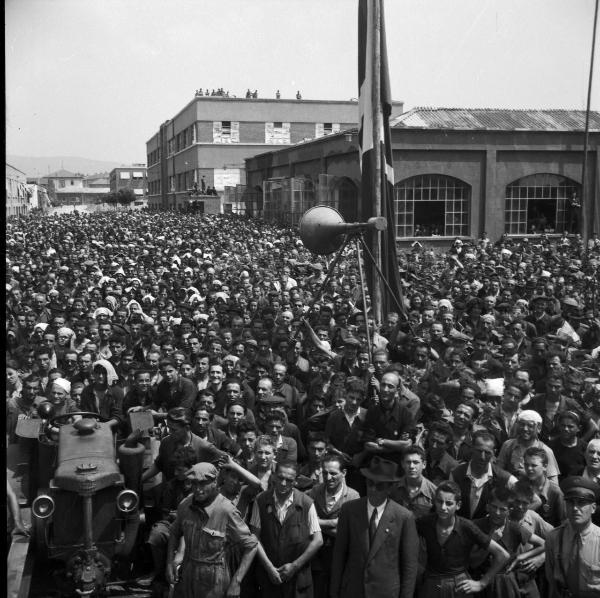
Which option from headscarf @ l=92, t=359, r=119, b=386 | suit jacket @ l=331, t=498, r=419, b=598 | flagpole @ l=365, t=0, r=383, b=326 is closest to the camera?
suit jacket @ l=331, t=498, r=419, b=598

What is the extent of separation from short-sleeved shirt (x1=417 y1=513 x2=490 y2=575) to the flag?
776 cm

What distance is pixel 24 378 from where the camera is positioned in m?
8.77

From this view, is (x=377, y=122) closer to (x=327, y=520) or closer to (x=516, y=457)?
(x=516, y=457)

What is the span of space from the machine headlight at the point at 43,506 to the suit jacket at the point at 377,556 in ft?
6.47

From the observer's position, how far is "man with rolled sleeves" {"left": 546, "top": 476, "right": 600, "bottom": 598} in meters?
4.70

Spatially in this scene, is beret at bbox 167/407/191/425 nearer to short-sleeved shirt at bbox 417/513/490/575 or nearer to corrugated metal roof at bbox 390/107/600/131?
short-sleeved shirt at bbox 417/513/490/575

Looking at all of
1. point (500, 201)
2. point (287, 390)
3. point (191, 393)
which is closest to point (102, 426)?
point (191, 393)

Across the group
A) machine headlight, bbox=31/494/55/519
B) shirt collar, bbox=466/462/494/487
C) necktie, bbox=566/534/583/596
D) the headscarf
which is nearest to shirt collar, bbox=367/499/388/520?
shirt collar, bbox=466/462/494/487

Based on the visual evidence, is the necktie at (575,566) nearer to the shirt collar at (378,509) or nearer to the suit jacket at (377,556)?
the suit jacket at (377,556)

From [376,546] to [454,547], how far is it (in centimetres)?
49

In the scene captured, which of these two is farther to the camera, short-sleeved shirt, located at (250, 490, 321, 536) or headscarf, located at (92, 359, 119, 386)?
headscarf, located at (92, 359, 119, 386)

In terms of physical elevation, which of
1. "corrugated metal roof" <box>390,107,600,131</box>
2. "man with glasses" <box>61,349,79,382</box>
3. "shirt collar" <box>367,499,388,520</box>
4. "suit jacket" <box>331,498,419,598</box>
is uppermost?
"corrugated metal roof" <box>390,107,600,131</box>

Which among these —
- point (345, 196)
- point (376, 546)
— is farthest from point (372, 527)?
point (345, 196)

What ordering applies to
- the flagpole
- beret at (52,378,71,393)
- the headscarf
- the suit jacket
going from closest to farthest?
1. the suit jacket
2. beret at (52,378,71,393)
3. the headscarf
4. the flagpole
